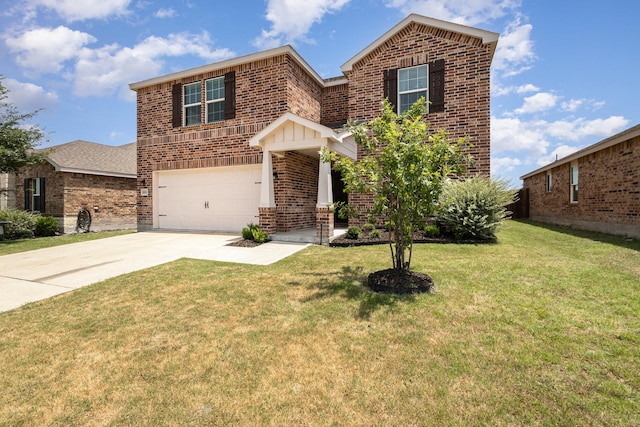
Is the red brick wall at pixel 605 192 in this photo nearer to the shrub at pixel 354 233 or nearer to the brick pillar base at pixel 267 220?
the shrub at pixel 354 233

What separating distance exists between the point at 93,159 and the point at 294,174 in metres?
12.2

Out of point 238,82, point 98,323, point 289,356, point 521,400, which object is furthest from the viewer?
point 238,82

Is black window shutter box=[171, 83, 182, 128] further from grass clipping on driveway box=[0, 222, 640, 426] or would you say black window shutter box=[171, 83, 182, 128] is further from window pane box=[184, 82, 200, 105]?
grass clipping on driveway box=[0, 222, 640, 426]

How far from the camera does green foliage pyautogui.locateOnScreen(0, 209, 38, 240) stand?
12.0m

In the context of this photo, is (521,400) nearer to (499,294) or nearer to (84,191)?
(499,294)

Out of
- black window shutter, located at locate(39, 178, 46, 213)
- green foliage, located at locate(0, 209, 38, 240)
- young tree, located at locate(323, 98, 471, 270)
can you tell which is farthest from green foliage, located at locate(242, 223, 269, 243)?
black window shutter, located at locate(39, 178, 46, 213)

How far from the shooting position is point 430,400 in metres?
2.15

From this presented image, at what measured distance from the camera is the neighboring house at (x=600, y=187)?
29.9 ft

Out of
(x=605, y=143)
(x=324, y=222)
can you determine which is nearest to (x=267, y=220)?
(x=324, y=222)

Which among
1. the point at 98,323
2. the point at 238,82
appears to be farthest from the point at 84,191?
the point at 98,323

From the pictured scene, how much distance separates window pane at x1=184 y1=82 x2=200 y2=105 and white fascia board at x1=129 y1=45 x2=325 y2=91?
40cm

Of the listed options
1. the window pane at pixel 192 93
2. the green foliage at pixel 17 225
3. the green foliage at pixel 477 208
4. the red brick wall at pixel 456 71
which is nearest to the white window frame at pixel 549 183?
the red brick wall at pixel 456 71

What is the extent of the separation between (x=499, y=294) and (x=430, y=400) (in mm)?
2529

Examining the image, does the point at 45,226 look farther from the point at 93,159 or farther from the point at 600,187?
the point at 600,187
